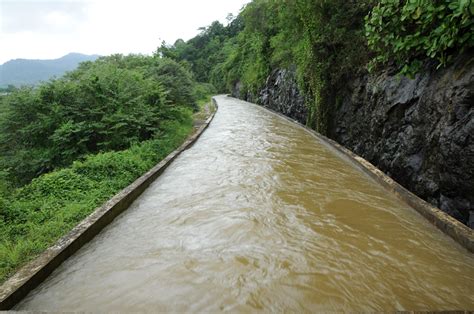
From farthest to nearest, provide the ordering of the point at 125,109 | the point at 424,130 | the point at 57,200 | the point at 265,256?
the point at 125,109, the point at 424,130, the point at 57,200, the point at 265,256

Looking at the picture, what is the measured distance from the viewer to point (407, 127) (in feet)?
18.6

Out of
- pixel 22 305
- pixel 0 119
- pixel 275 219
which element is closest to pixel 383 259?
pixel 275 219

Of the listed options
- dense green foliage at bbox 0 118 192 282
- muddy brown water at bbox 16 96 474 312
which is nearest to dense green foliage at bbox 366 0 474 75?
muddy brown water at bbox 16 96 474 312

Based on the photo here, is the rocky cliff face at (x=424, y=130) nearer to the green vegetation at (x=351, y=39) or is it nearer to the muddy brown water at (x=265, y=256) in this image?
the green vegetation at (x=351, y=39)

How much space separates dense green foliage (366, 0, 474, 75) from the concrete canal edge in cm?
512

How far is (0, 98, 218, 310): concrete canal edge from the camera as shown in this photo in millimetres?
2840

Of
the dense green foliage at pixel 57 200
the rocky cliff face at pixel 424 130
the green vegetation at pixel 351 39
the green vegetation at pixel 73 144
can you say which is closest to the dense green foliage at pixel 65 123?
the green vegetation at pixel 73 144

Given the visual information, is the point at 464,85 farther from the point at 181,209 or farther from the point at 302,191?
the point at 181,209

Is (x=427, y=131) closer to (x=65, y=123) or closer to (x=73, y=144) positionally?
(x=73, y=144)

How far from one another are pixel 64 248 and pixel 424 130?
5.60 meters

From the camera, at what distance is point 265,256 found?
3488 millimetres

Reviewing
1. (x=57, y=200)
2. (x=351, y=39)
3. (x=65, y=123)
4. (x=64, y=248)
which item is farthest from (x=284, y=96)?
(x=64, y=248)

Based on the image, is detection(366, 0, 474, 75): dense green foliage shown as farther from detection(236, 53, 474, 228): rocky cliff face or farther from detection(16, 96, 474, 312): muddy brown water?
detection(16, 96, 474, 312): muddy brown water

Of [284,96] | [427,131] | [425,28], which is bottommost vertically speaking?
[427,131]
